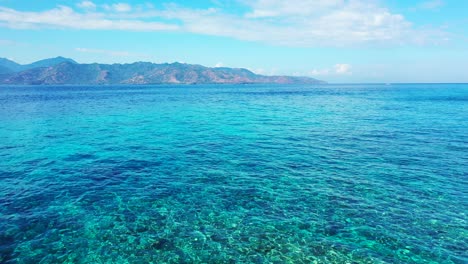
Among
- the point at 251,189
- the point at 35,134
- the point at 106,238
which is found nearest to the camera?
the point at 106,238

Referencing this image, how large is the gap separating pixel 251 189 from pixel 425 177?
54.6 ft

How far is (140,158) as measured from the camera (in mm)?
31438

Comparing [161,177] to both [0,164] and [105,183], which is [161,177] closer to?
[105,183]

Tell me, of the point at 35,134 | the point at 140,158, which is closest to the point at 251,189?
the point at 140,158

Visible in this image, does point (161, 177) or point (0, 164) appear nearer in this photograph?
point (161, 177)

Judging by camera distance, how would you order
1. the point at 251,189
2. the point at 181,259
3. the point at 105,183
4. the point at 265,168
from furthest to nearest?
the point at 265,168, the point at 105,183, the point at 251,189, the point at 181,259

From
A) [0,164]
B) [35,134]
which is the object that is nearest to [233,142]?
[0,164]

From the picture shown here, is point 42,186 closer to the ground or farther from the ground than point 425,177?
closer to the ground

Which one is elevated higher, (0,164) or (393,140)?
(393,140)

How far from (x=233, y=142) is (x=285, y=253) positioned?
25.0m

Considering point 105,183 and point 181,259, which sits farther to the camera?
point 105,183

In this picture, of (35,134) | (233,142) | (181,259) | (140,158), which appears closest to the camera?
(181,259)

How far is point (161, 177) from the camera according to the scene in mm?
25656

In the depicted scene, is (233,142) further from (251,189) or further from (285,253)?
(285,253)
